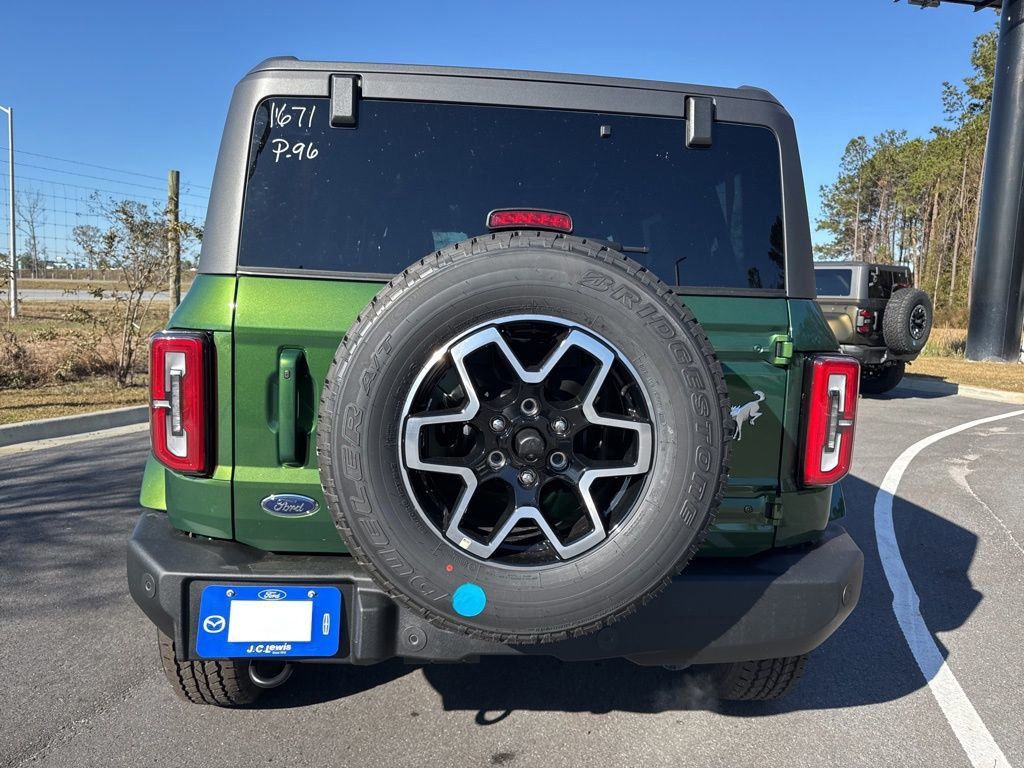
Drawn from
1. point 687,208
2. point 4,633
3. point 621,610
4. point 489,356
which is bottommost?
point 4,633

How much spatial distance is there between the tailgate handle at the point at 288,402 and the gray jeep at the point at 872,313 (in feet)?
37.2

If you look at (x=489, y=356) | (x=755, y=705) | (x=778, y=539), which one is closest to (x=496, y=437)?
(x=489, y=356)

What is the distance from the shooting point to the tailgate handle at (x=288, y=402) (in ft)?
7.31

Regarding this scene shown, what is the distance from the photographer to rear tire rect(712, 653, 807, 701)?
2.78m

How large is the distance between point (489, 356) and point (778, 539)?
1.13 meters

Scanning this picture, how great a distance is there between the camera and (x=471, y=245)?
2047 mm

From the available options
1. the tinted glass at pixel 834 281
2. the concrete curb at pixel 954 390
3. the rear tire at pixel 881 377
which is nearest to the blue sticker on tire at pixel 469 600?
the tinted glass at pixel 834 281

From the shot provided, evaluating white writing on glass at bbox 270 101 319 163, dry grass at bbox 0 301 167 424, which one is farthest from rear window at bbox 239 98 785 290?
dry grass at bbox 0 301 167 424

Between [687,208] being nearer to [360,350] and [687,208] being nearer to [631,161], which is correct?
[631,161]

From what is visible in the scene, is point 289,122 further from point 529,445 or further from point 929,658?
point 929,658

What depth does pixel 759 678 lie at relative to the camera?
2811 millimetres

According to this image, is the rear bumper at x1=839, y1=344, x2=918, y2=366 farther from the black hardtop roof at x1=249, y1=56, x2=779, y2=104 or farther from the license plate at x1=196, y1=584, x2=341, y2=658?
the license plate at x1=196, y1=584, x2=341, y2=658

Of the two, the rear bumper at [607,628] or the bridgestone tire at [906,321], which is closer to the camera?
the rear bumper at [607,628]

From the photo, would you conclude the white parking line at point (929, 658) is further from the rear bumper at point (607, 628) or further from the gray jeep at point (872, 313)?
the gray jeep at point (872, 313)
